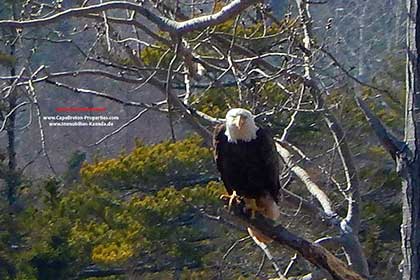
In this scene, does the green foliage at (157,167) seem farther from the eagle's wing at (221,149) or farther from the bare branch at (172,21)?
the bare branch at (172,21)

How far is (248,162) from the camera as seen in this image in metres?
4.77

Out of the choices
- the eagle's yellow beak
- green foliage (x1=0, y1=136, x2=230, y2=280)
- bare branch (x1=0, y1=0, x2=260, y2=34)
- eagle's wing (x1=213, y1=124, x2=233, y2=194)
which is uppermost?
bare branch (x1=0, y1=0, x2=260, y2=34)

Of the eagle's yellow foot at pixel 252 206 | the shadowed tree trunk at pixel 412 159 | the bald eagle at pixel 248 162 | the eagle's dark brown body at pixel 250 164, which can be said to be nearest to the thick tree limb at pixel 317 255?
the shadowed tree trunk at pixel 412 159

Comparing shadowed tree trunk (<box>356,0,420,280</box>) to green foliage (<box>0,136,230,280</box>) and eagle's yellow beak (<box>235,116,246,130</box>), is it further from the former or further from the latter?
green foliage (<box>0,136,230,280</box>)

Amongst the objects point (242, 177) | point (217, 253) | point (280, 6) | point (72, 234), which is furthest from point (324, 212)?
point (72, 234)

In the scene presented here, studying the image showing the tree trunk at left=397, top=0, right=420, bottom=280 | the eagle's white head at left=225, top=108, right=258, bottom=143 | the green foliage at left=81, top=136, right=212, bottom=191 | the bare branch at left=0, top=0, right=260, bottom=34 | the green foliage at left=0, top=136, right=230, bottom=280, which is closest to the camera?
the bare branch at left=0, top=0, right=260, bottom=34

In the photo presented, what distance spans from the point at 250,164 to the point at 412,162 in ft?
4.40

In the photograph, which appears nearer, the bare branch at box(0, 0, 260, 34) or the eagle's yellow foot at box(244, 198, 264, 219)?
the bare branch at box(0, 0, 260, 34)

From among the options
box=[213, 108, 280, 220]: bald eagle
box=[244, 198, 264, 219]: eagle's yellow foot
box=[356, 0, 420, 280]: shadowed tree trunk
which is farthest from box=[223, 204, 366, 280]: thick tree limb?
box=[213, 108, 280, 220]: bald eagle

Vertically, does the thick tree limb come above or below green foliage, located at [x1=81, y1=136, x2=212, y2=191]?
below

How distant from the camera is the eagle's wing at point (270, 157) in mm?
4695

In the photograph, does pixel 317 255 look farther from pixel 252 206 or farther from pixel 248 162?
pixel 248 162

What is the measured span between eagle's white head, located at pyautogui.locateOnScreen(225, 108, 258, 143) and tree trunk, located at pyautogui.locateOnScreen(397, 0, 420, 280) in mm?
1157

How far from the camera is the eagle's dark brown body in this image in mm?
4715
